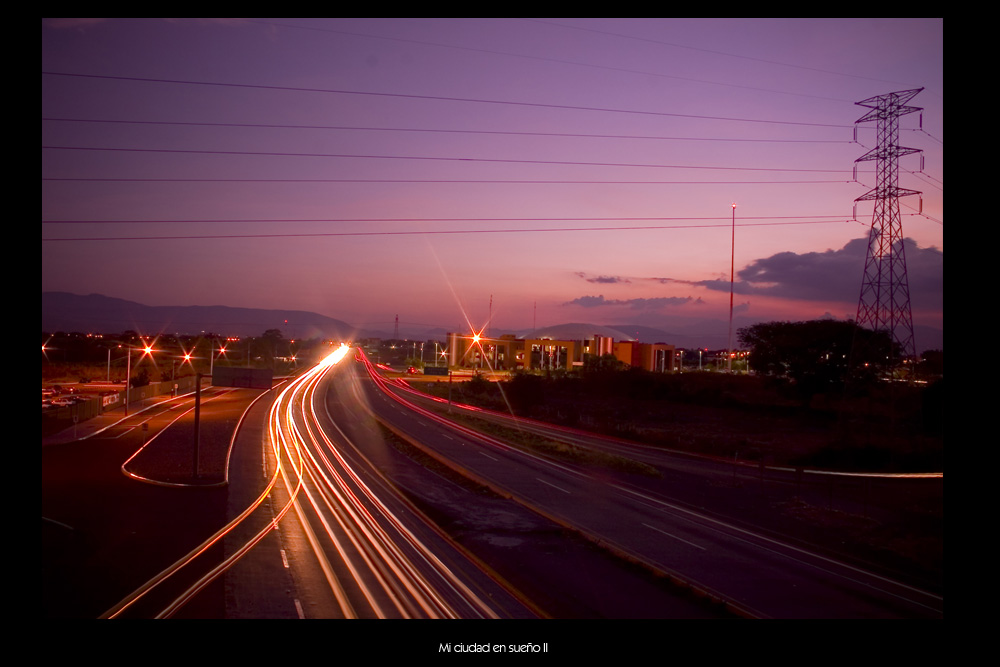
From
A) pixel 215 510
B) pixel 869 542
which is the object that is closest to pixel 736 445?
pixel 869 542

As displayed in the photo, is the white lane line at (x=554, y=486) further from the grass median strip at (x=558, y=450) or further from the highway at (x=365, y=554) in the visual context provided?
the highway at (x=365, y=554)

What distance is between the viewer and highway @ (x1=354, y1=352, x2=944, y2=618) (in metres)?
7.98

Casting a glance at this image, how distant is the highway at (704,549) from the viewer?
7.98 m

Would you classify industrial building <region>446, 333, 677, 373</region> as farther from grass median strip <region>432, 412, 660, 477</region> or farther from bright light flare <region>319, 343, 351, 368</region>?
grass median strip <region>432, 412, 660, 477</region>

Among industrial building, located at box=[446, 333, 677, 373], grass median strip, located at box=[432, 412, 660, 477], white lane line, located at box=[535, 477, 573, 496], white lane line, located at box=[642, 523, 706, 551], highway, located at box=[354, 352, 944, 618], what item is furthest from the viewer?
industrial building, located at box=[446, 333, 677, 373]

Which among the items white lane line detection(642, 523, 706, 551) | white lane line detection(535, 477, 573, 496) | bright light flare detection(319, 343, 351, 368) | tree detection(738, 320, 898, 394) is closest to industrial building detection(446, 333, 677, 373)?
bright light flare detection(319, 343, 351, 368)

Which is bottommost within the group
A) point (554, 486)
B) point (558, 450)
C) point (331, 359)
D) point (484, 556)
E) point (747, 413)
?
point (747, 413)

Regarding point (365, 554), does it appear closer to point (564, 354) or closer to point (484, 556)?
point (484, 556)

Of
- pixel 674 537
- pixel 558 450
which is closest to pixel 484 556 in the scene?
pixel 674 537

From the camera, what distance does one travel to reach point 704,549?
34.9ft

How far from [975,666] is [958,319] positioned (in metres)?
2.32

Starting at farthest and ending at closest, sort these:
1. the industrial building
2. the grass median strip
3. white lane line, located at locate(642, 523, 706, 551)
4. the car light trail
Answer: the industrial building < the grass median strip < white lane line, located at locate(642, 523, 706, 551) < the car light trail
